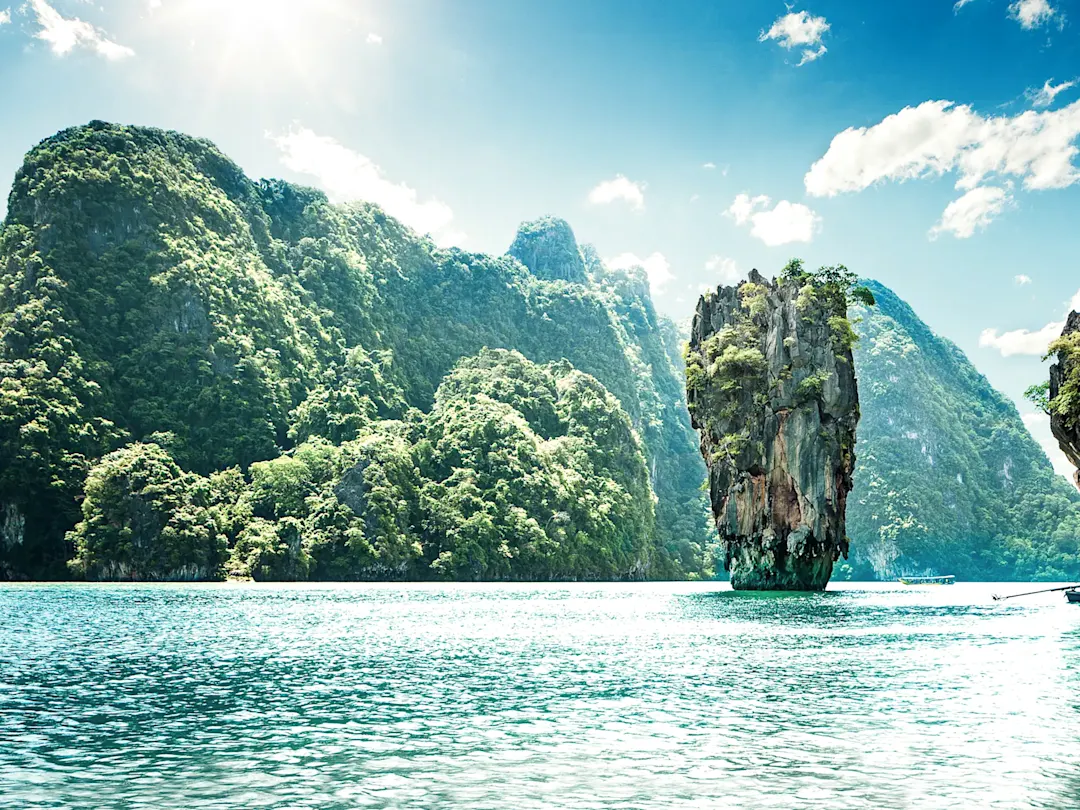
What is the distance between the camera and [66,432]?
9744 centimetres

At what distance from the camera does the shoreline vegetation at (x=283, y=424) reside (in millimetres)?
94125

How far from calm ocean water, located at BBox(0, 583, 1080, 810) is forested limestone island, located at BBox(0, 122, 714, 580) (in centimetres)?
6662

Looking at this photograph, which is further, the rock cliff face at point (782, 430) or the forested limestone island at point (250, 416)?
the forested limestone island at point (250, 416)

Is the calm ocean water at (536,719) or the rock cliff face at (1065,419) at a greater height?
the rock cliff face at (1065,419)

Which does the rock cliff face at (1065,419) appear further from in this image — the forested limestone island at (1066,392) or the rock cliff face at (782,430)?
the rock cliff face at (782,430)

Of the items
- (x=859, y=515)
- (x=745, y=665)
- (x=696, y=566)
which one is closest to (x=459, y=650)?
(x=745, y=665)

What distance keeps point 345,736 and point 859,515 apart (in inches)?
7695

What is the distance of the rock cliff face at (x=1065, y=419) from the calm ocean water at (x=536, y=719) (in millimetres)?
20223

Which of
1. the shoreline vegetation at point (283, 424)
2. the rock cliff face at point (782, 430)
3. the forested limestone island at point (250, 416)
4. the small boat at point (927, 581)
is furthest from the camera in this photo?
the small boat at point (927, 581)

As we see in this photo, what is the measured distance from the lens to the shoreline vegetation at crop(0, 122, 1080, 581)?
9412cm

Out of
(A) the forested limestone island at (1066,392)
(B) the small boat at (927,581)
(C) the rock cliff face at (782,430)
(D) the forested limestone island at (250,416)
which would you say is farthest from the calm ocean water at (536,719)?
(B) the small boat at (927,581)

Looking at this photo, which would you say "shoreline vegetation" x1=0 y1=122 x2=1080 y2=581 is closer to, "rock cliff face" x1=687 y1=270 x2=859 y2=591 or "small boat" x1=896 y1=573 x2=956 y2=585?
"rock cliff face" x1=687 y1=270 x2=859 y2=591

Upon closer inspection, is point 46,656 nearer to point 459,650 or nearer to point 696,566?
point 459,650

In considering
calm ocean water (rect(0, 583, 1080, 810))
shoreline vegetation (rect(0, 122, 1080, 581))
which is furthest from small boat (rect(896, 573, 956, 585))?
calm ocean water (rect(0, 583, 1080, 810))
